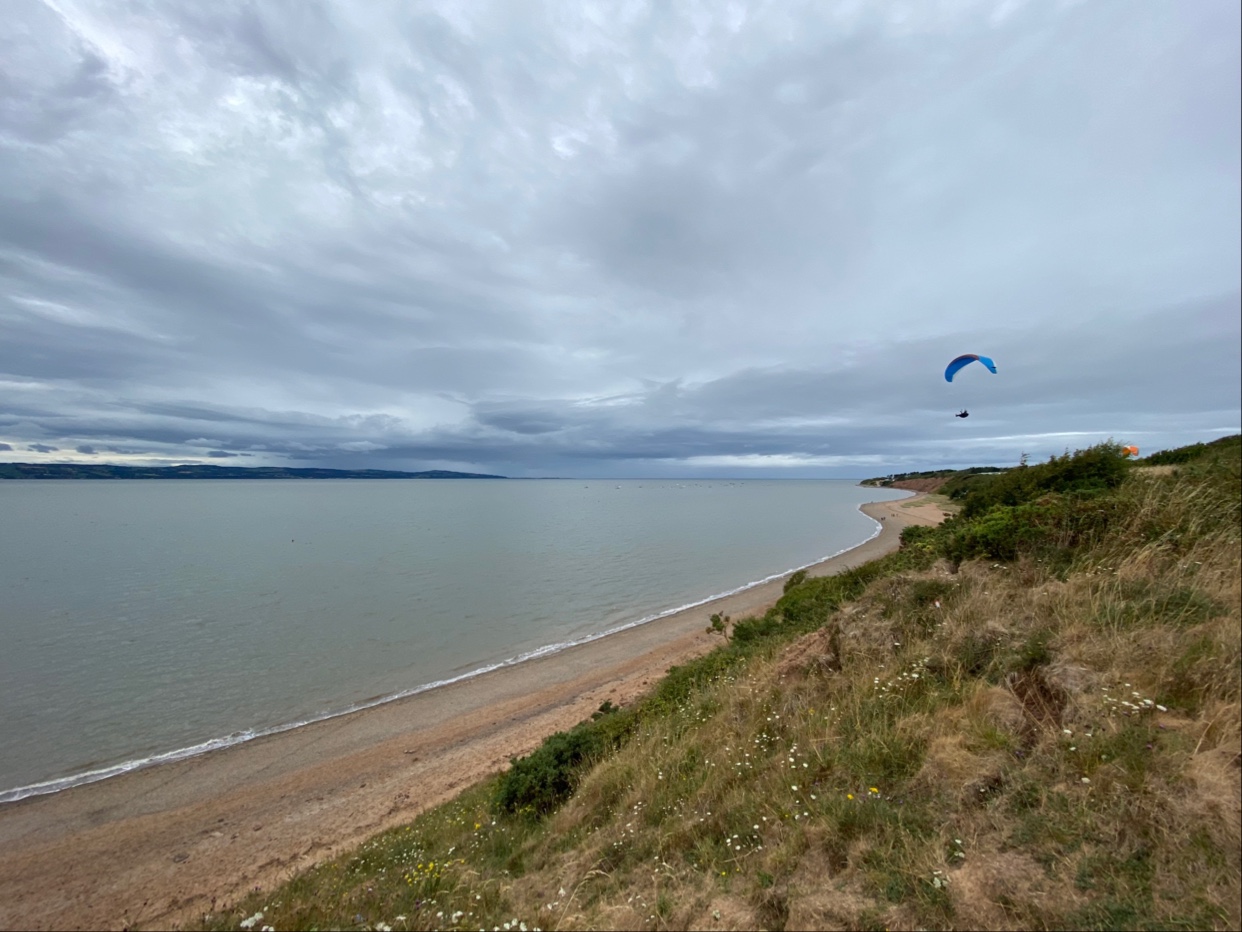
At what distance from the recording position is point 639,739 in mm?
8234

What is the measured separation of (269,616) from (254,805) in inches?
561

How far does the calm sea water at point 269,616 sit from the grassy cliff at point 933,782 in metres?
9.69

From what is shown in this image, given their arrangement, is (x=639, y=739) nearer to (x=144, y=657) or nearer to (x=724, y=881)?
(x=724, y=881)

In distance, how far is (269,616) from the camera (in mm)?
22562

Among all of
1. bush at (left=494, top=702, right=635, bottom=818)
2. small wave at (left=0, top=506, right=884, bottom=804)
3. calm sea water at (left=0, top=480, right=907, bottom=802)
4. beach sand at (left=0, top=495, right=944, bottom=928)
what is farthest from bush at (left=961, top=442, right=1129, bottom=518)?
calm sea water at (left=0, top=480, right=907, bottom=802)

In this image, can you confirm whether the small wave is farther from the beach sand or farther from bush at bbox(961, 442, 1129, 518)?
bush at bbox(961, 442, 1129, 518)

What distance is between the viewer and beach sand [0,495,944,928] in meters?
8.23

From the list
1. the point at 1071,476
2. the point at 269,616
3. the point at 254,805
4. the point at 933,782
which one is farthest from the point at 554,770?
the point at 269,616

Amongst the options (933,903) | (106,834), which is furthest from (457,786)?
(933,903)

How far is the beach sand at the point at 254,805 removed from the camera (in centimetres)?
823

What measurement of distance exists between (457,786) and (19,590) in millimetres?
32044

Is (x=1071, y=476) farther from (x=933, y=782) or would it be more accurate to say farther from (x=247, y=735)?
(x=247, y=735)

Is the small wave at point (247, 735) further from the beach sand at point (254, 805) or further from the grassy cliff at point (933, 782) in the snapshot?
the grassy cliff at point (933, 782)

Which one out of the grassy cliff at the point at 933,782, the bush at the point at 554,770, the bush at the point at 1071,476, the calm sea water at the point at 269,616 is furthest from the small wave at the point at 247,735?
the bush at the point at 1071,476
